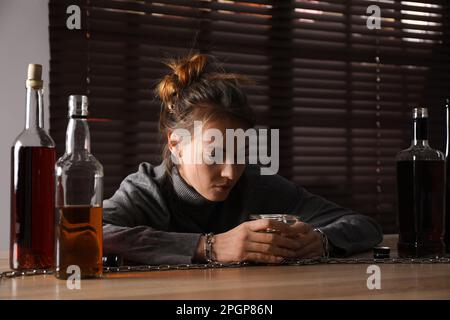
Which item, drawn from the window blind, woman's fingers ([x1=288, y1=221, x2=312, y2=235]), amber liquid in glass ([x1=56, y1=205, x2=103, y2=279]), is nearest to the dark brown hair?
woman's fingers ([x1=288, y1=221, x2=312, y2=235])

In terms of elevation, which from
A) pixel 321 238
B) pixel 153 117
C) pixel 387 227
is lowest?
pixel 387 227

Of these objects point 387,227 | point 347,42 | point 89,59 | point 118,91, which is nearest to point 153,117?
point 118,91

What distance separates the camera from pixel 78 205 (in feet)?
3.03

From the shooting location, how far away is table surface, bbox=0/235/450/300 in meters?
0.80

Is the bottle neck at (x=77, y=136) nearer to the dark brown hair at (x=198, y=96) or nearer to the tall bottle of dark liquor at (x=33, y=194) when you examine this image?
the tall bottle of dark liquor at (x=33, y=194)

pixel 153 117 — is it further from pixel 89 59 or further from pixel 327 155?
pixel 327 155

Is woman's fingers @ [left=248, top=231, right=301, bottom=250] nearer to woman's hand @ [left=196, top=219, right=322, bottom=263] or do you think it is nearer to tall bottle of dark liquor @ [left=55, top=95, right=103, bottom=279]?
woman's hand @ [left=196, top=219, right=322, bottom=263]

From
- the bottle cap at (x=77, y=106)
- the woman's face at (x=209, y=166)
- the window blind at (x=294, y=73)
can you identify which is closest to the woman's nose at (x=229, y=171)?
the woman's face at (x=209, y=166)

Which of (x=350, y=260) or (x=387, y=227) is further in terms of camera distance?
(x=387, y=227)

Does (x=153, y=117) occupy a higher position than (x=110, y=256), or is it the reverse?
(x=153, y=117)

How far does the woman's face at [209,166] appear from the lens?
139 cm

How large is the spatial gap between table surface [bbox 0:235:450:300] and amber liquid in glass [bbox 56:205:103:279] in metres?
0.03

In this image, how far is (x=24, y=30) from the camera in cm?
215

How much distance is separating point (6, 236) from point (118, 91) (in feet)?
2.17
